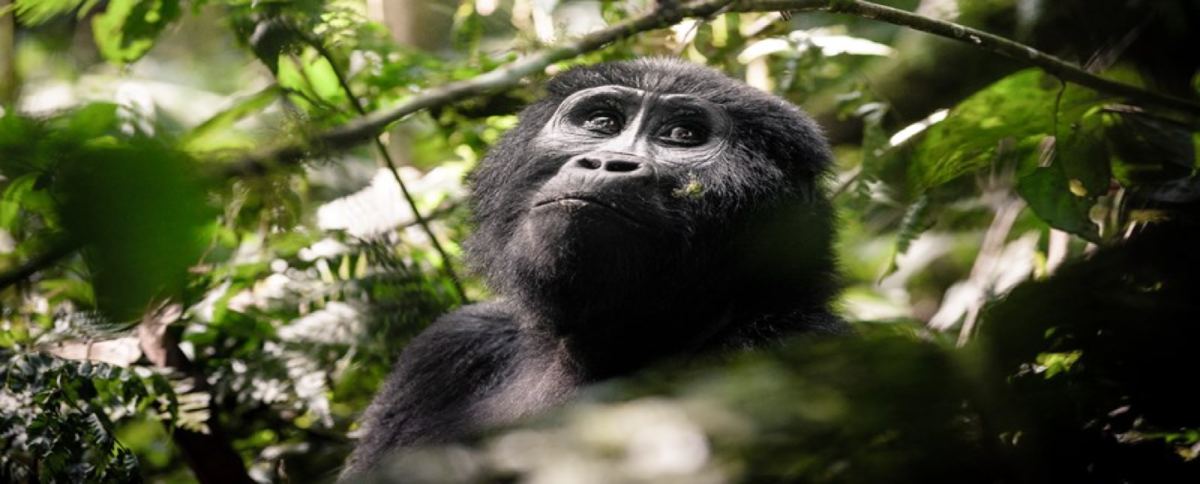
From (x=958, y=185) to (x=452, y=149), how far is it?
254 cm

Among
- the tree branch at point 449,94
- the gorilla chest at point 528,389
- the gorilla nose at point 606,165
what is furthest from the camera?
the gorilla chest at point 528,389

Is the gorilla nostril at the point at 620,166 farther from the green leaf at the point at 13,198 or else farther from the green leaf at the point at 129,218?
the green leaf at the point at 129,218

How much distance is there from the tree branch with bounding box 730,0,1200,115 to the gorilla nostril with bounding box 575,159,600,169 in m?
0.82

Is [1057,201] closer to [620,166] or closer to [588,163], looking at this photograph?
[620,166]

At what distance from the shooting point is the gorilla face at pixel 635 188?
3.20 meters

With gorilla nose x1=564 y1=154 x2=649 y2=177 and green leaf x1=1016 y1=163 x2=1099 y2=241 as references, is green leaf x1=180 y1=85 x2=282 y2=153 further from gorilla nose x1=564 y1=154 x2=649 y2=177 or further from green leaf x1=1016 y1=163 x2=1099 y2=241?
green leaf x1=1016 y1=163 x2=1099 y2=241

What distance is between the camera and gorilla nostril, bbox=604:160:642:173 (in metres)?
3.27

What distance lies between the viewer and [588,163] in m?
3.31

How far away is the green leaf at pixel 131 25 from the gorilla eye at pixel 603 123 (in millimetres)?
1525

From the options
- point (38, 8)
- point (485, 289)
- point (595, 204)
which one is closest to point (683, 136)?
point (595, 204)

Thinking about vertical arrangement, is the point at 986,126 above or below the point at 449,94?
below

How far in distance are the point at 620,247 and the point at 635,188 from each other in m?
0.20

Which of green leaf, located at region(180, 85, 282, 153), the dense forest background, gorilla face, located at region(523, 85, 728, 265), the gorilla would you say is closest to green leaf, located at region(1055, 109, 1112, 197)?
the dense forest background

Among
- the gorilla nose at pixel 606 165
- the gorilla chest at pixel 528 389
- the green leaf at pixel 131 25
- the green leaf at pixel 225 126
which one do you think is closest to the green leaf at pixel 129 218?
the green leaf at pixel 225 126
